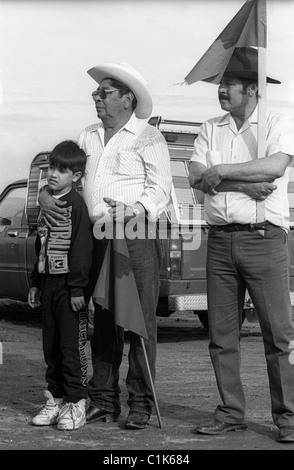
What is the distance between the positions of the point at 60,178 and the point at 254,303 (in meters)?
1.48

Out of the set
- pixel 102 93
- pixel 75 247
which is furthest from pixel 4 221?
pixel 75 247

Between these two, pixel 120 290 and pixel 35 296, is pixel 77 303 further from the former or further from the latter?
pixel 35 296

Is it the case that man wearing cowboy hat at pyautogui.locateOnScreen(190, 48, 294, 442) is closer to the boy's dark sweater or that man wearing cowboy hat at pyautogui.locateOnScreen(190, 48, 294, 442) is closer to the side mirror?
the boy's dark sweater

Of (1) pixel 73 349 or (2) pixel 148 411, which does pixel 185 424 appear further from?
(1) pixel 73 349

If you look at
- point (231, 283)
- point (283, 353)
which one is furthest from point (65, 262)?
point (283, 353)

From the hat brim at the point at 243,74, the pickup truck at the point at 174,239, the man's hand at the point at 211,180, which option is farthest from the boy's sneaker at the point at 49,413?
the pickup truck at the point at 174,239

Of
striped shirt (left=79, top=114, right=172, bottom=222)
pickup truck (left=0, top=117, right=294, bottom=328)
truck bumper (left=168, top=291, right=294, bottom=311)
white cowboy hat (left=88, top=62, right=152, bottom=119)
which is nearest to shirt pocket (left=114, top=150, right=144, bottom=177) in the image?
striped shirt (left=79, top=114, right=172, bottom=222)

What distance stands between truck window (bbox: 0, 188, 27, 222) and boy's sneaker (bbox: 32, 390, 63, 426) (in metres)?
6.62

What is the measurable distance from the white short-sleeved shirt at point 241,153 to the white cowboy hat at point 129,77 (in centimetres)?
47

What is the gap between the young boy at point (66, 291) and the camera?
21.1 ft

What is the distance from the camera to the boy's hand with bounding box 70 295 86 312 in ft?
21.0

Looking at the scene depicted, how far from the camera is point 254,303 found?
20.6ft

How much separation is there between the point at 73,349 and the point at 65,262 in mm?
560
